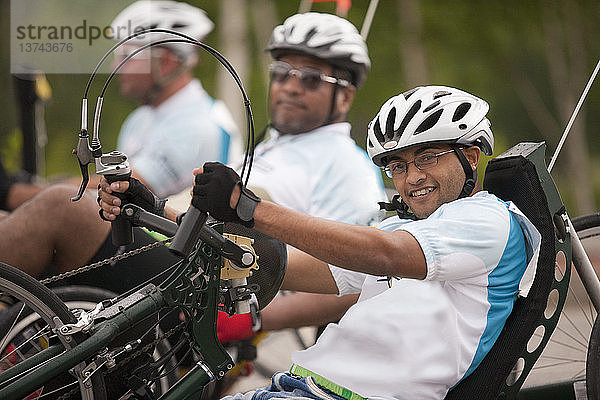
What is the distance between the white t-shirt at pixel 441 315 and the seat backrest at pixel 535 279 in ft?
0.16

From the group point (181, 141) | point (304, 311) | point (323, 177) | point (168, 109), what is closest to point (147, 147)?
point (181, 141)

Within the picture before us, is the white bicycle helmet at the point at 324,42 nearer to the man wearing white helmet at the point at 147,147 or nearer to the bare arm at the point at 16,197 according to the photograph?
the man wearing white helmet at the point at 147,147

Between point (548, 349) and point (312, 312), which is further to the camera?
point (312, 312)

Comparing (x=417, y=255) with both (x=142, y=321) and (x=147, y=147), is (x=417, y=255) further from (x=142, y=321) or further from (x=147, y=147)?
(x=147, y=147)

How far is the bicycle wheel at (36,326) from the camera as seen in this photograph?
2482 millimetres

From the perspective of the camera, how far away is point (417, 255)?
216 centimetres

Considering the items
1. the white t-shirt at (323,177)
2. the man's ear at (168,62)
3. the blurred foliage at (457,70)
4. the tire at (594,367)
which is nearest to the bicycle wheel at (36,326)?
the white t-shirt at (323,177)

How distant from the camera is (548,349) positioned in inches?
132

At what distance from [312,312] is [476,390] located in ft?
4.72

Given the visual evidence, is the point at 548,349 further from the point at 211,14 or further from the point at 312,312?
the point at 211,14

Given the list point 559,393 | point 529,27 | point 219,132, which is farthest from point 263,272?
point 529,27

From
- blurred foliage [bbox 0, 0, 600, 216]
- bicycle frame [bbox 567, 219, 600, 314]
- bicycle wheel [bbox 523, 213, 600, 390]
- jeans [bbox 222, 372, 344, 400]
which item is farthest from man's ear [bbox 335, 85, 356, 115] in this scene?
blurred foliage [bbox 0, 0, 600, 216]

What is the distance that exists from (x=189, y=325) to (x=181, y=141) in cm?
286

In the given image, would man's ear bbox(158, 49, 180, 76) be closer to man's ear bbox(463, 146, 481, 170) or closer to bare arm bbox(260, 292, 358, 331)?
bare arm bbox(260, 292, 358, 331)
